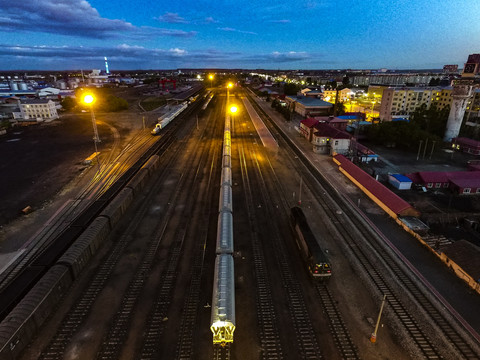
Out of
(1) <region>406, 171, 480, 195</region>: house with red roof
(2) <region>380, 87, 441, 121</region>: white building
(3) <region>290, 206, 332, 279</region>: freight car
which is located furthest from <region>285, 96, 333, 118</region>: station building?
(3) <region>290, 206, 332, 279</region>: freight car

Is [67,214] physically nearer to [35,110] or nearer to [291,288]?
[291,288]

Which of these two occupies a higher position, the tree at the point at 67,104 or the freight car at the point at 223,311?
the tree at the point at 67,104

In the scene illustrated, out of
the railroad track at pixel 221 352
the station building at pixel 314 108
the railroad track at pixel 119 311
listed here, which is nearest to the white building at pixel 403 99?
the station building at pixel 314 108

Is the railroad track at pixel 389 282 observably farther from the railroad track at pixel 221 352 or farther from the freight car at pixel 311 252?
the railroad track at pixel 221 352

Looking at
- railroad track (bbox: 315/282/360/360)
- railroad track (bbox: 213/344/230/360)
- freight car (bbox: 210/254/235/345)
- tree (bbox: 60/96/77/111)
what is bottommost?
railroad track (bbox: 213/344/230/360)

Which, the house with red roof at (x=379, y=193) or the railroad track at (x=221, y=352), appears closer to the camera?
the railroad track at (x=221, y=352)

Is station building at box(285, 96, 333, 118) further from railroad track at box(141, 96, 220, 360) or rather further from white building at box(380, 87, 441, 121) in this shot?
railroad track at box(141, 96, 220, 360)

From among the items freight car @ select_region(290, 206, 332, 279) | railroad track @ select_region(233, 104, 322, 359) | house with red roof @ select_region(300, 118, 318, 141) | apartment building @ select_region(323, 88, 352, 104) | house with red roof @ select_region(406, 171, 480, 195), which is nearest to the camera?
railroad track @ select_region(233, 104, 322, 359)

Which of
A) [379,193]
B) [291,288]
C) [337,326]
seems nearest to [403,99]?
[379,193]
